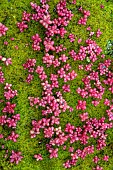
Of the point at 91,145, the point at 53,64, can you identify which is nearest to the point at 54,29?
the point at 53,64

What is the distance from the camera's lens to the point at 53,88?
28.2 ft

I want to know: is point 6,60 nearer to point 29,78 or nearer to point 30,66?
point 30,66

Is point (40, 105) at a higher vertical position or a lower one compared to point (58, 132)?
higher

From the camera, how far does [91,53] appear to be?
8750 mm

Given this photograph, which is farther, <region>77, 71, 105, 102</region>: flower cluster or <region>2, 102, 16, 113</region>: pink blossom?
<region>77, 71, 105, 102</region>: flower cluster

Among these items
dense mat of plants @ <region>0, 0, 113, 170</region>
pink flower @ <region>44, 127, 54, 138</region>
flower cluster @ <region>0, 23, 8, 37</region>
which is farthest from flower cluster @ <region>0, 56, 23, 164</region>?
pink flower @ <region>44, 127, 54, 138</region>

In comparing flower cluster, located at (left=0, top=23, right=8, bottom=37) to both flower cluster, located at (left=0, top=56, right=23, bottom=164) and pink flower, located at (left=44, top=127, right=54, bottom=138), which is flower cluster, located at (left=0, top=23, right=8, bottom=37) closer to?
flower cluster, located at (left=0, top=56, right=23, bottom=164)

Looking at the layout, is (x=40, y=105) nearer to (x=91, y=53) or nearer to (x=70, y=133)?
(x=70, y=133)

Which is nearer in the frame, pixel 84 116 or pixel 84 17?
pixel 84 116

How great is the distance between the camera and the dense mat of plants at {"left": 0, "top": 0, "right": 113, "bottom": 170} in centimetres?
841

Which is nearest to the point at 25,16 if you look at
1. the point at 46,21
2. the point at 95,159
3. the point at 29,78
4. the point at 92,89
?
the point at 46,21

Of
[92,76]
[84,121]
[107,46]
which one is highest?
[107,46]

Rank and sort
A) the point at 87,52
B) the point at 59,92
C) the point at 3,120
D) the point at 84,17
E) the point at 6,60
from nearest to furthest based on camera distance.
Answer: the point at 3,120 < the point at 6,60 < the point at 59,92 < the point at 87,52 < the point at 84,17

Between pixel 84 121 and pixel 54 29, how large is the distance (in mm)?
2426
